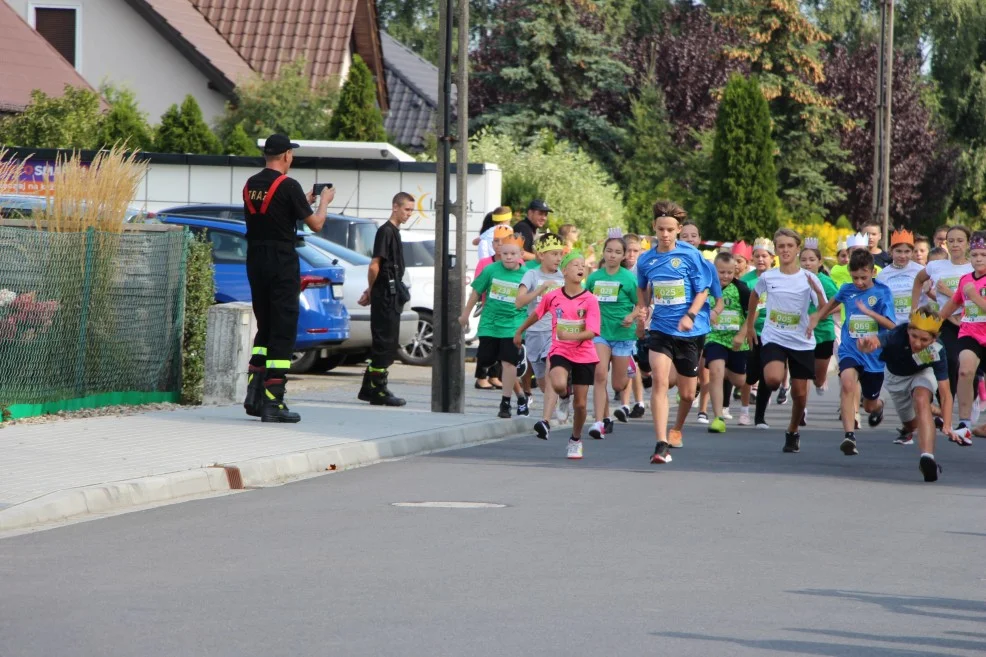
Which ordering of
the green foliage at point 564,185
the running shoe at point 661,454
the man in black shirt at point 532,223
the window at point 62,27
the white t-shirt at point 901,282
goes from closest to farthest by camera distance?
the running shoe at point 661,454 → the white t-shirt at point 901,282 → the man in black shirt at point 532,223 → the green foliage at point 564,185 → the window at point 62,27

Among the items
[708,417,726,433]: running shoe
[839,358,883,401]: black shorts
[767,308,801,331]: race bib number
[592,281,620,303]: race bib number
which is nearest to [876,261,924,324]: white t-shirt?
[839,358,883,401]: black shorts

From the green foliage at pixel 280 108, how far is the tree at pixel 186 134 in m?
3.73

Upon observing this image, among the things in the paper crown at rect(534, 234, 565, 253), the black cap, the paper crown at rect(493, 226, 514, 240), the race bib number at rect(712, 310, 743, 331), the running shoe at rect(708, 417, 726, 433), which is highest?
the black cap

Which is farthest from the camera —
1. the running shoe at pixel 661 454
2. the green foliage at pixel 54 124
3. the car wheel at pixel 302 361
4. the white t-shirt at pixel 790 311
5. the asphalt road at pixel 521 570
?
the green foliage at pixel 54 124

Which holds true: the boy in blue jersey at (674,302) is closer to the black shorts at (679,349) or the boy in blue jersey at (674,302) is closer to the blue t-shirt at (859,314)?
the black shorts at (679,349)

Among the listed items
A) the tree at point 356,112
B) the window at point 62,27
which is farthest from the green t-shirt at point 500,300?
the window at point 62,27

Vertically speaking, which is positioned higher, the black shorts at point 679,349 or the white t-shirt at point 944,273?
the white t-shirt at point 944,273

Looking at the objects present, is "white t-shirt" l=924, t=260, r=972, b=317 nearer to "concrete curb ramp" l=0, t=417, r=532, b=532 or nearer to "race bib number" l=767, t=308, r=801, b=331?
"race bib number" l=767, t=308, r=801, b=331

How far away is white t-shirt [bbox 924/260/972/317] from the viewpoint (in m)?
15.4

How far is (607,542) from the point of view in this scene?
27.9 feet

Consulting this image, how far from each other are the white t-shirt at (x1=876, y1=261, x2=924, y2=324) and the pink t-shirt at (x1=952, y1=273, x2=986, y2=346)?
1.66m

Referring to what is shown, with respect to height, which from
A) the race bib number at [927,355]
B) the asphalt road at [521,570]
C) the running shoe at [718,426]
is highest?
the race bib number at [927,355]

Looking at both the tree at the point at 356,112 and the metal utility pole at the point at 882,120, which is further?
the metal utility pole at the point at 882,120

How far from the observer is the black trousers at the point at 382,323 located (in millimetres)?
15734
